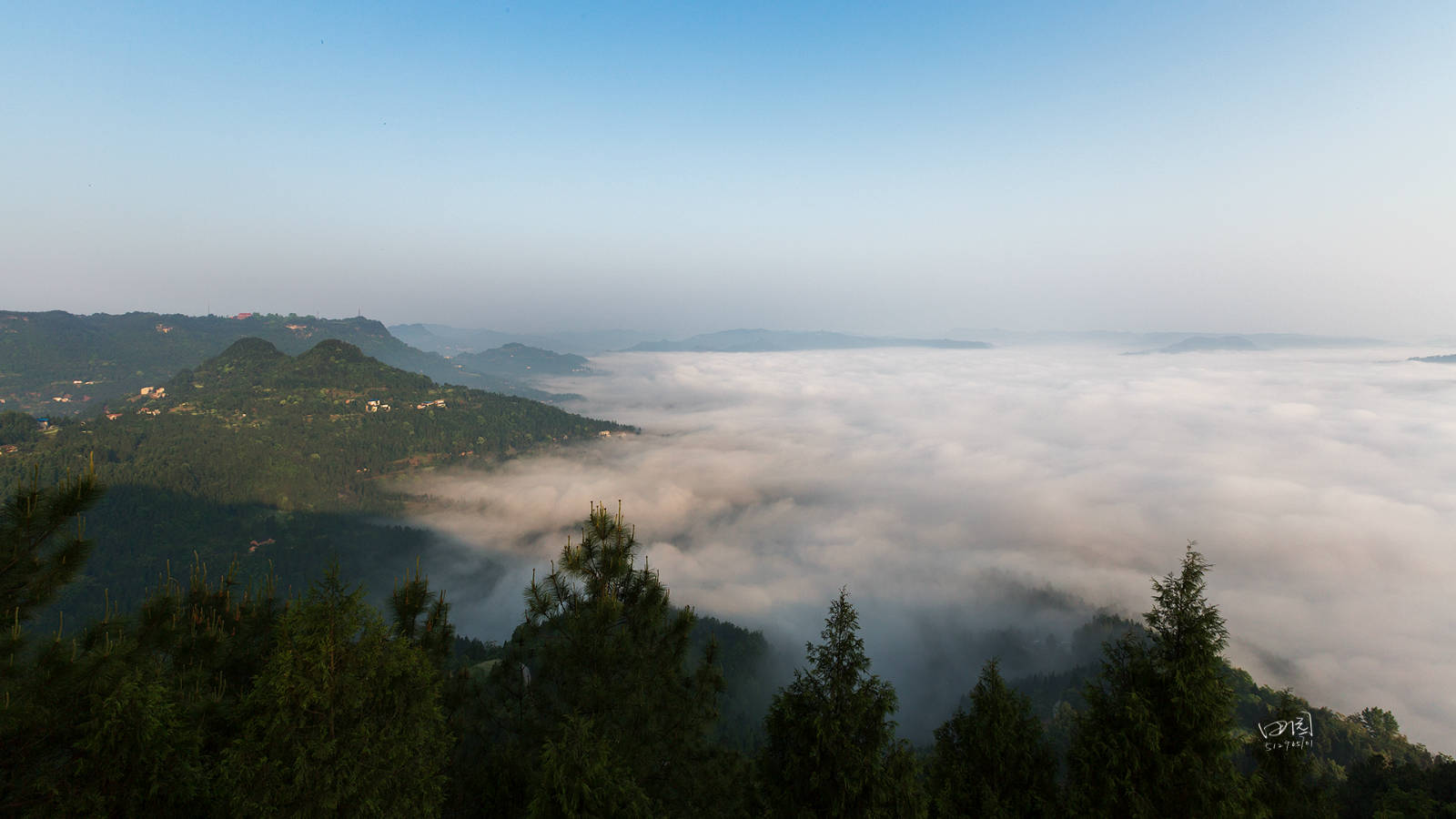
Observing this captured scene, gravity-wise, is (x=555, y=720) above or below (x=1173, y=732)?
below


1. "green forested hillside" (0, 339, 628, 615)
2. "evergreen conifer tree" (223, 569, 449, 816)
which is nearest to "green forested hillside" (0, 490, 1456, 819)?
"evergreen conifer tree" (223, 569, 449, 816)

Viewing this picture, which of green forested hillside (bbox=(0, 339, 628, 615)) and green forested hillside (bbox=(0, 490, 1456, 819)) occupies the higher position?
green forested hillside (bbox=(0, 490, 1456, 819))

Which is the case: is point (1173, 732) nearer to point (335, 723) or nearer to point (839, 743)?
point (839, 743)

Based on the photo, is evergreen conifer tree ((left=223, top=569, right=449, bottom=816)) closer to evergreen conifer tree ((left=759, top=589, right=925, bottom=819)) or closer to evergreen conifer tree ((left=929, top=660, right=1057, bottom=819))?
evergreen conifer tree ((left=759, top=589, right=925, bottom=819))

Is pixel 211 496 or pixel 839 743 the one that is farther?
pixel 211 496

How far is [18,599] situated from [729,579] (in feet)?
625

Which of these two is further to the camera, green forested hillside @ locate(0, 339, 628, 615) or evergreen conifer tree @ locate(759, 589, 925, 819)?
green forested hillside @ locate(0, 339, 628, 615)

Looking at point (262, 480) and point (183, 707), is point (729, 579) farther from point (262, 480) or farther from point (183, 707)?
point (183, 707)

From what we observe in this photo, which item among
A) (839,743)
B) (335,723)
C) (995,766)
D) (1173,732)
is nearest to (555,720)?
(335,723)

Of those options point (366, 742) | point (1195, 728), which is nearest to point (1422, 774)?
point (1195, 728)

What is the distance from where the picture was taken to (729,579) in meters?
190

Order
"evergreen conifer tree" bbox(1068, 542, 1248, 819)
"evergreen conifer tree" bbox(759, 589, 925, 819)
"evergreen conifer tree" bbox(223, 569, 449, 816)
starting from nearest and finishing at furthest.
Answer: "evergreen conifer tree" bbox(223, 569, 449, 816) < "evergreen conifer tree" bbox(1068, 542, 1248, 819) < "evergreen conifer tree" bbox(759, 589, 925, 819)

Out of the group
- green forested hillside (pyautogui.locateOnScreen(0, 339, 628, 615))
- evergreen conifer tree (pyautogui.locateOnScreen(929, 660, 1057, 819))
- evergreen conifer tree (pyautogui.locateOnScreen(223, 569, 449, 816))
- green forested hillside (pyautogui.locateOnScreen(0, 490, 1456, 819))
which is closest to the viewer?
evergreen conifer tree (pyautogui.locateOnScreen(223, 569, 449, 816))

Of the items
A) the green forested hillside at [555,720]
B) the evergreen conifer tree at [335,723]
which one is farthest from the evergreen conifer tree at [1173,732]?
the evergreen conifer tree at [335,723]
